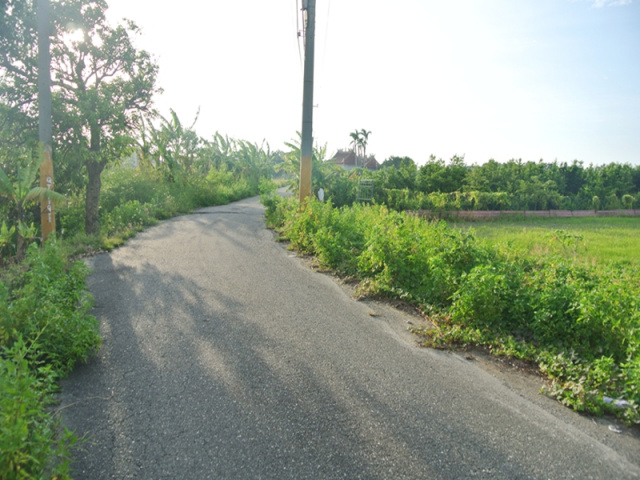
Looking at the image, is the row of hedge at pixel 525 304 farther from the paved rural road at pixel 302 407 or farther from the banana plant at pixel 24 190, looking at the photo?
the banana plant at pixel 24 190

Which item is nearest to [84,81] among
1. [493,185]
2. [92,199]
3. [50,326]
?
[92,199]

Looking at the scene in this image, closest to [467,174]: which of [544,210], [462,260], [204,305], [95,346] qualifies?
[544,210]

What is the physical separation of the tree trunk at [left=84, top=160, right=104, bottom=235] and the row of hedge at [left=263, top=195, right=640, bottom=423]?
1390cm

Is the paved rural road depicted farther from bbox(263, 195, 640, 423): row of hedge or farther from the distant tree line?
the distant tree line

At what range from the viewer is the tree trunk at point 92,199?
17031mm

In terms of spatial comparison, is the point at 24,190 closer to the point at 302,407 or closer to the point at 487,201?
the point at 302,407

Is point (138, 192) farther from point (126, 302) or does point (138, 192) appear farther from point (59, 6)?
point (126, 302)

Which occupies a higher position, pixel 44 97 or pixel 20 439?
pixel 44 97

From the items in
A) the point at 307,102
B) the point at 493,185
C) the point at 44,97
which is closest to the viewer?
the point at 44,97

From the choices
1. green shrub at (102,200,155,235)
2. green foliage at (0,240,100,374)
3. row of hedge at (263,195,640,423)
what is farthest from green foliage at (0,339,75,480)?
green shrub at (102,200,155,235)

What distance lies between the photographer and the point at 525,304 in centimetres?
485

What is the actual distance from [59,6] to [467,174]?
2097 cm

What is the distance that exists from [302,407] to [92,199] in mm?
16919

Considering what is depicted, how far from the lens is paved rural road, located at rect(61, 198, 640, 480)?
2812 mm
